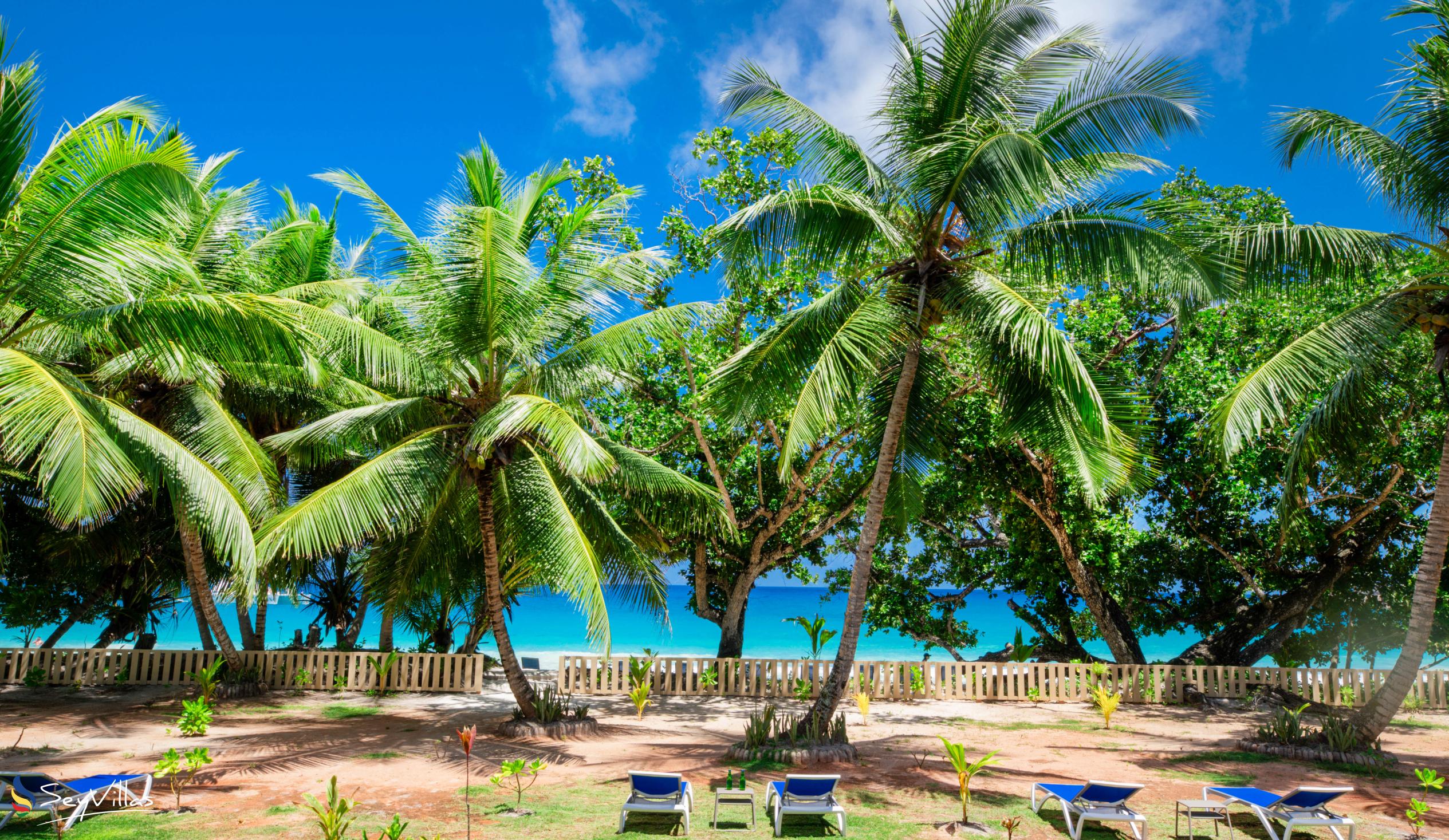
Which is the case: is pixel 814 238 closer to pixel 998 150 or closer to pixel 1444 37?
pixel 998 150

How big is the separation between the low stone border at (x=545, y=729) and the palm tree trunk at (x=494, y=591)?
26cm

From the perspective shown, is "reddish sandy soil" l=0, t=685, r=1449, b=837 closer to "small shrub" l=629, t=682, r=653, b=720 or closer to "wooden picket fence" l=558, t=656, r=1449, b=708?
"small shrub" l=629, t=682, r=653, b=720

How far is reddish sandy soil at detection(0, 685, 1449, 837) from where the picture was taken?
8484 mm

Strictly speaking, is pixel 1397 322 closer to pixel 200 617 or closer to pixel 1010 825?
pixel 1010 825

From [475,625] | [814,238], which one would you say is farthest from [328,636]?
[814,238]

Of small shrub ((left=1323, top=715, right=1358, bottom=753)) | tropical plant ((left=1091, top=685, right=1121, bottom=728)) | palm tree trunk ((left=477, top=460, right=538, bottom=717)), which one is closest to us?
small shrub ((left=1323, top=715, right=1358, bottom=753))

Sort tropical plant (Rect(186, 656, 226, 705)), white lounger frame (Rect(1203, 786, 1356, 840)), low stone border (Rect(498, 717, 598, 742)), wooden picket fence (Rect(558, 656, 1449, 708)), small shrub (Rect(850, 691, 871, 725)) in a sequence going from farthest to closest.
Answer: wooden picket fence (Rect(558, 656, 1449, 708)) → tropical plant (Rect(186, 656, 226, 705)) → small shrub (Rect(850, 691, 871, 725)) → low stone border (Rect(498, 717, 598, 742)) → white lounger frame (Rect(1203, 786, 1356, 840))

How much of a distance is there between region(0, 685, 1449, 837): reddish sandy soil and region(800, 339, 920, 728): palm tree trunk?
0.75 meters

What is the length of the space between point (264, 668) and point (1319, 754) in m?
15.5

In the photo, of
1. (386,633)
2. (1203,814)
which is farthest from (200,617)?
(1203,814)

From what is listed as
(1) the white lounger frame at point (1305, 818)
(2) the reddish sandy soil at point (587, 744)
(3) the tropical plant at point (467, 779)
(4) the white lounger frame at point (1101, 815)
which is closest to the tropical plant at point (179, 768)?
(2) the reddish sandy soil at point (587, 744)

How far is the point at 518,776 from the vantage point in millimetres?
8094

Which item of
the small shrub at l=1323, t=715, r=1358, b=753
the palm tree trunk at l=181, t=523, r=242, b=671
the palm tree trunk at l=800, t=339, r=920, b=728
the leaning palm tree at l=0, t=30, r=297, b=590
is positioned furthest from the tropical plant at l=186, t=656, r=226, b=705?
the small shrub at l=1323, t=715, r=1358, b=753

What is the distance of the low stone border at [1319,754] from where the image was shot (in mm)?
9414
